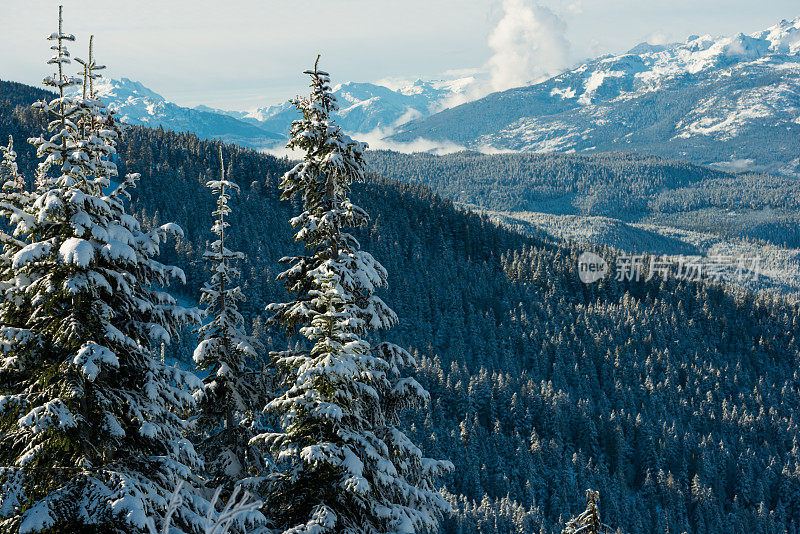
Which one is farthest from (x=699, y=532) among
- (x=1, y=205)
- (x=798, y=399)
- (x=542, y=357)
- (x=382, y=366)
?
(x=1, y=205)

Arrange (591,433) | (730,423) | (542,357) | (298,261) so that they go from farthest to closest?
(542,357)
(730,423)
(591,433)
(298,261)

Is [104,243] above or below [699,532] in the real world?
above

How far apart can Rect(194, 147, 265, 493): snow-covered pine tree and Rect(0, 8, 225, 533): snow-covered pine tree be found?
399 cm

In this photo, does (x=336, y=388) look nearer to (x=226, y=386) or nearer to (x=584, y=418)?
(x=226, y=386)

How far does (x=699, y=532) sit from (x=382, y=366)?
138624 millimetres

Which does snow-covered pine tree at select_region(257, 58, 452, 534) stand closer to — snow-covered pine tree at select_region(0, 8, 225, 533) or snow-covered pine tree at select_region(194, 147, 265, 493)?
snow-covered pine tree at select_region(194, 147, 265, 493)

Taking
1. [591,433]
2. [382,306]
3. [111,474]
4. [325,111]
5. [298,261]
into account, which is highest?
[325,111]

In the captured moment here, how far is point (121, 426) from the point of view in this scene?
1182 centimetres

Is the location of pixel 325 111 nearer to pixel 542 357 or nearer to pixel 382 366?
pixel 382 366

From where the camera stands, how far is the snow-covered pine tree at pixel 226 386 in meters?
17.1

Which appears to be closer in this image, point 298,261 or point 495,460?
point 298,261

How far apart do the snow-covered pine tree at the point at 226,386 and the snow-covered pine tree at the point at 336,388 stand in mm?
1570

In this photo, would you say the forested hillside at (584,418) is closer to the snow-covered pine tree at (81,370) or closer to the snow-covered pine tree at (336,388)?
the snow-covered pine tree at (336,388)

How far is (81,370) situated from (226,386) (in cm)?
658
